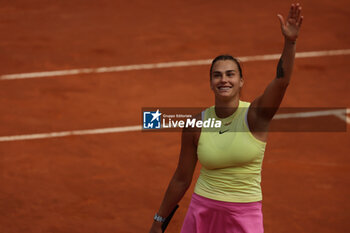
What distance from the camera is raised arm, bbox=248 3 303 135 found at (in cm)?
385

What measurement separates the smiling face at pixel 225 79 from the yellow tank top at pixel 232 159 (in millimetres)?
142

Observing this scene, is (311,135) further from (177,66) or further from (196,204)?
(196,204)

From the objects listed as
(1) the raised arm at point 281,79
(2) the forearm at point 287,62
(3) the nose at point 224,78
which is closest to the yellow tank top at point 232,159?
(1) the raised arm at point 281,79

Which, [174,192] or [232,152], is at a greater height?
[232,152]

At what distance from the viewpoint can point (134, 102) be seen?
35.6 feet

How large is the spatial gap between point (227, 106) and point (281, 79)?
0.51 metres

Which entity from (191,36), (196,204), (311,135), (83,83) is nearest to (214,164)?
(196,204)

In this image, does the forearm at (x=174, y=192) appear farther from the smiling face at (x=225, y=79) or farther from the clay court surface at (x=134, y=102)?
the clay court surface at (x=134, y=102)

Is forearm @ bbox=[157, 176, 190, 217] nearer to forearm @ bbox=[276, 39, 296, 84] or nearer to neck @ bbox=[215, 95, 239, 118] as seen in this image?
neck @ bbox=[215, 95, 239, 118]

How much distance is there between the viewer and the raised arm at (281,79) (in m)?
3.85

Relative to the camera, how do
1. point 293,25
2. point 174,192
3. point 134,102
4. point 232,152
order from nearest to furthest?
point 293,25
point 232,152
point 174,192
point 134,102

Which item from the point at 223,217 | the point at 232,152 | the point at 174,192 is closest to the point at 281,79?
the point at 232,152

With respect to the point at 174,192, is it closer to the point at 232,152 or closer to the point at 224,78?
the point at 232,152

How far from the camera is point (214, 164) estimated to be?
4164 millimetres
